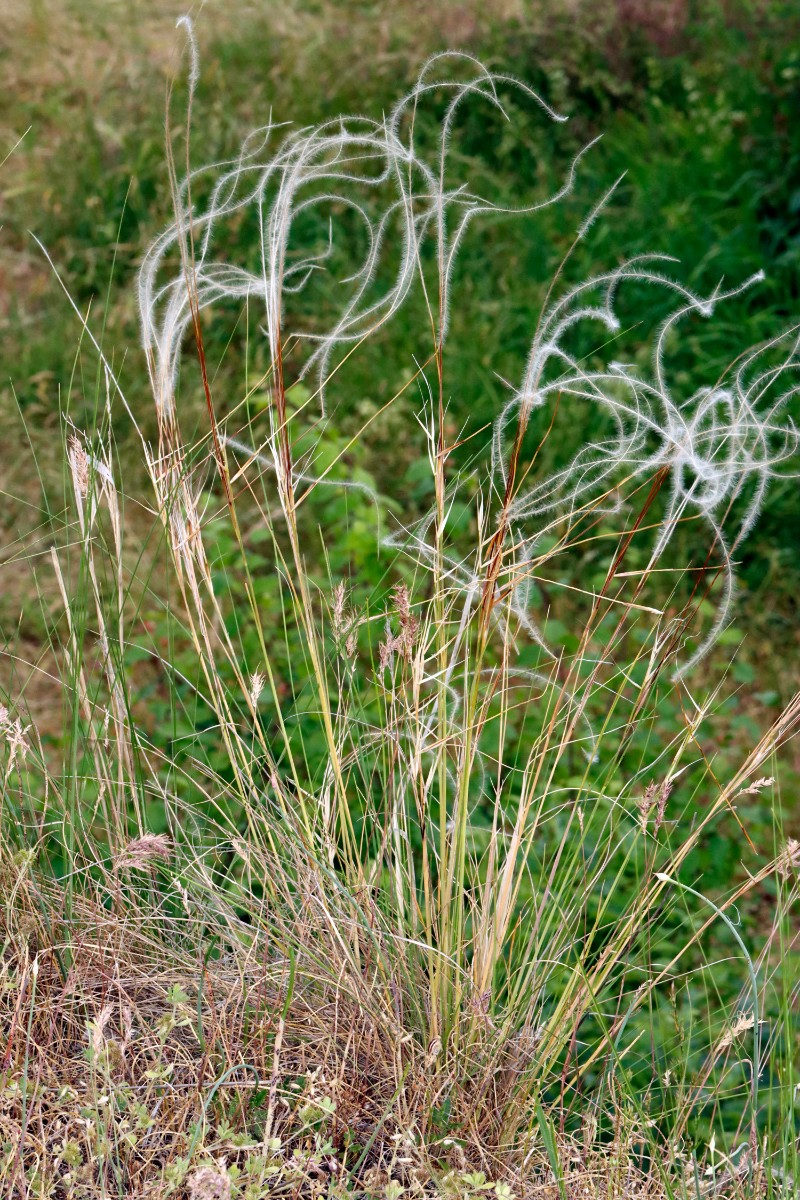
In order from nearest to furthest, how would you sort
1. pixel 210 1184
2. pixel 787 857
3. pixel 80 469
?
pixel 210 1184 < pixel 787 857 < pixel 80 469

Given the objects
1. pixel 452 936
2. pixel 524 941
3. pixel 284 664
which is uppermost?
pixel 452 936

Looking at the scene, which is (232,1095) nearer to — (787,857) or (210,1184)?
(210,1184)

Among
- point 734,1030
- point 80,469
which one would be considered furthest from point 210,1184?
point 80,469

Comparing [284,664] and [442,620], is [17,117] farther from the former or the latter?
[442,620]

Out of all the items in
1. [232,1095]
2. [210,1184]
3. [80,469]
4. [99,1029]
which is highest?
[80,469]

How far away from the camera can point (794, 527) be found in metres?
3.86

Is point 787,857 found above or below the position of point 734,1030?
above

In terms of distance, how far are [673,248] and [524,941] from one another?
3.10 meters

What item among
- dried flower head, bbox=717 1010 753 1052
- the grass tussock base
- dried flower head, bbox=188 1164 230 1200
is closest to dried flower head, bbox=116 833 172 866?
the grass tussock base

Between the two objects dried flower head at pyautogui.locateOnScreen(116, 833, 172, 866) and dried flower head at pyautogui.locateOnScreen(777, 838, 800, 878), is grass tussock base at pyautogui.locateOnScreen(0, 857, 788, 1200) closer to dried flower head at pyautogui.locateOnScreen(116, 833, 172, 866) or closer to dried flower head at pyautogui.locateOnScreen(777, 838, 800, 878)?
dried flower head at pyautogui.locateOnScreen(116, 833, 172, 866)

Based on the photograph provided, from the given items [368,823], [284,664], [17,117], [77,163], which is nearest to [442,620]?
[368,823]

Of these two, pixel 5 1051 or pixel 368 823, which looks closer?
pixel 5 1051

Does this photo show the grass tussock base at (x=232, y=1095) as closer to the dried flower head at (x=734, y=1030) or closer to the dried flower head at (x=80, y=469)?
the dried flower head at (x=734, y=1030)

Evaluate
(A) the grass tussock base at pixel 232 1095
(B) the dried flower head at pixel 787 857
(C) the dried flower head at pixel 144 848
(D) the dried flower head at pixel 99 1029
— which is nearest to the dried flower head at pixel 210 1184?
(A) the grass tussock base at pixel 232 1095
